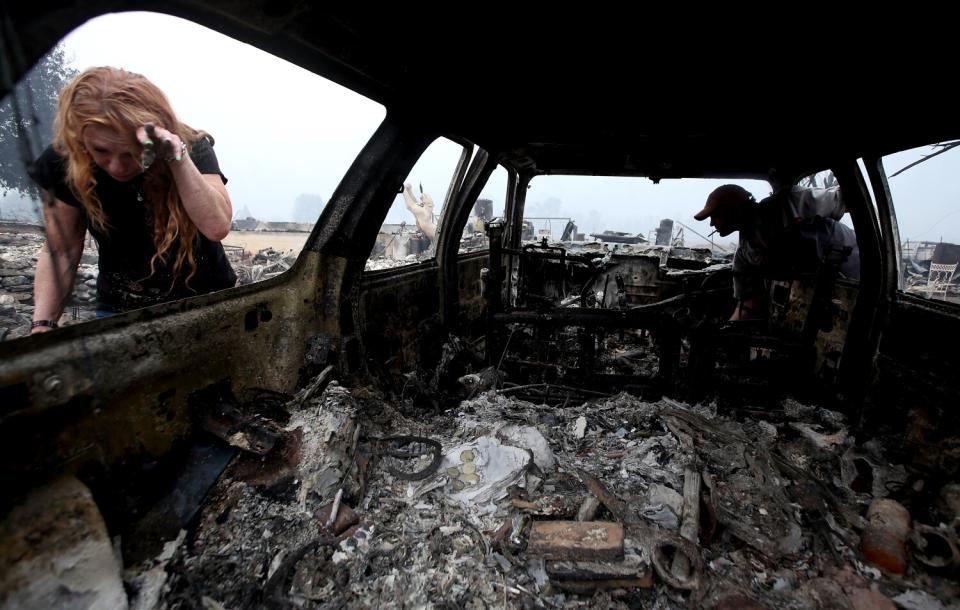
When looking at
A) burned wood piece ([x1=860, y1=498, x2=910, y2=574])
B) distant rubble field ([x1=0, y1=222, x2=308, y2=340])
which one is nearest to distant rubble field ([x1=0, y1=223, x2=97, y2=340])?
distant rubble field ([x1=0, y1=222, x2=308, y2=340])

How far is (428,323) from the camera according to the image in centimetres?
355

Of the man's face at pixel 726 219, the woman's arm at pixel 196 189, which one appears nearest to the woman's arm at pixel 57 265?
the woman's arm at pixel 196 189

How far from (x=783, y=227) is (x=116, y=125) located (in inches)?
195

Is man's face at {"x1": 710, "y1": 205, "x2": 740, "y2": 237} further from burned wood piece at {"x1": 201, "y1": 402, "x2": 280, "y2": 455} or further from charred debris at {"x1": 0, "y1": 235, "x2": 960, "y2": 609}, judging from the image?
burned wood piece at {"x1": 201, "y1": 402, "x2": 280, "y2": 455}

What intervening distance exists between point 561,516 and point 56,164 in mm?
2568

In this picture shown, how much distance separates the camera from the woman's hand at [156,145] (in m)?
1.35

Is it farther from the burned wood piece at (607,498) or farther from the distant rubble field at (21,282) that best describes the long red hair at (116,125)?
the distant rubble field at (21,282)

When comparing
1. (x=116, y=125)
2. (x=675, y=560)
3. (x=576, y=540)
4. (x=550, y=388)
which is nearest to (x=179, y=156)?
(x=116, y=125)

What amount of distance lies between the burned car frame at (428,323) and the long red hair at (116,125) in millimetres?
342

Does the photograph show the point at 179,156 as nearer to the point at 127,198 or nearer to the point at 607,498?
the point at 127,198

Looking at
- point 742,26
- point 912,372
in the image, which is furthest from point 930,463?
point 742,26

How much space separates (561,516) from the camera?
6.05 feet

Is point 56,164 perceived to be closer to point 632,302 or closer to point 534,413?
point 534,413

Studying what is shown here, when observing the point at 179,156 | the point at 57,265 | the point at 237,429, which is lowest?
the point at 237,429
